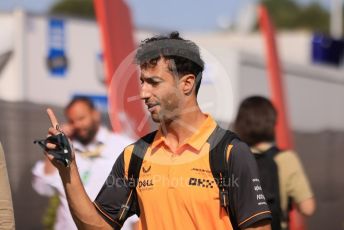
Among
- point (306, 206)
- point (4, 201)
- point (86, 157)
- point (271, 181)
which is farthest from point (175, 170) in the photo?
point (306, 206)

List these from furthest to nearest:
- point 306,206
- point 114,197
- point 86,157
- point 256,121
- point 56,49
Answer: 1. point 56,49
2. point 306,206
3. point 86,157
4. point 256,121
5. point 114,197

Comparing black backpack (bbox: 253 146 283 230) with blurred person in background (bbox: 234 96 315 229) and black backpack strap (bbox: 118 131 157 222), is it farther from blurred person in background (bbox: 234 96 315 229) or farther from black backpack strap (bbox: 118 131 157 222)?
black backpack strap (bbox: 118 131 157 222)

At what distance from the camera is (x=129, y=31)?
818 cm

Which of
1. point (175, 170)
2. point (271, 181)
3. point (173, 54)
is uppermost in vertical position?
point (173, 54)

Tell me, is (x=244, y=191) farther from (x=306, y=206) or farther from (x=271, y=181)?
(x=306, y=206)

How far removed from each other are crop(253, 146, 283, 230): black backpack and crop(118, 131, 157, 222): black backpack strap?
1.80m

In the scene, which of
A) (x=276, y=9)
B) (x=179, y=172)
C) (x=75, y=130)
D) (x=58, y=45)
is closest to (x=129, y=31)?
(x=75, y=130)

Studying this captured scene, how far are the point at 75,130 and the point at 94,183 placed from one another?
846 millimetres

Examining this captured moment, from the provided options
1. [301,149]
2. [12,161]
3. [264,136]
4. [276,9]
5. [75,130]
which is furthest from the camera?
[276,9]

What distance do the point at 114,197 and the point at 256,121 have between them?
2314mm

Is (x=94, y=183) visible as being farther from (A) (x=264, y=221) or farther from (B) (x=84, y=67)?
(B) (x=84, y=67)

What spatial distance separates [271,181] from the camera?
237 inches

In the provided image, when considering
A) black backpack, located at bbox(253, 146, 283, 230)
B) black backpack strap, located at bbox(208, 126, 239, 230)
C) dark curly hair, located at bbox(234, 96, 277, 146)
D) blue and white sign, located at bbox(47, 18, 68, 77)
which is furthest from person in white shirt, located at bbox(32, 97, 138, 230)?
blue and white sign, located at bbox(47, 18, 68, 77)

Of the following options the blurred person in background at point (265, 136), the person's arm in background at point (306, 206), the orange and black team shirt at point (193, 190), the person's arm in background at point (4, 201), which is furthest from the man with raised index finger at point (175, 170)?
the person's arm in background at point (306, 206)
